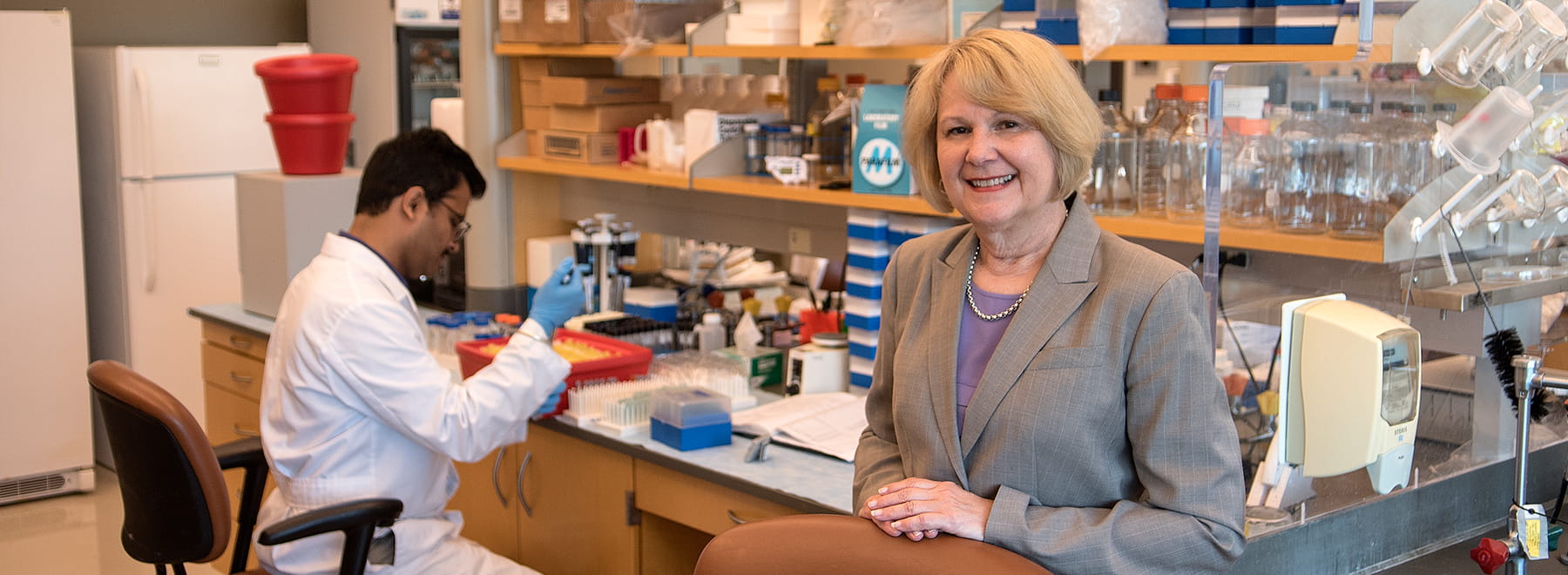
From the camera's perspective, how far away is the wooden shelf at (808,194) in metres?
2.79

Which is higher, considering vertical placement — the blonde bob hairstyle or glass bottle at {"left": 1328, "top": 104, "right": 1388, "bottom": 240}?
the blonde bob hairstyle

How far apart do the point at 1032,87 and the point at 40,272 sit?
4430mm

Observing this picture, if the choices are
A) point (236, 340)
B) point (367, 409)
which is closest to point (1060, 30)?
point (367, 409)

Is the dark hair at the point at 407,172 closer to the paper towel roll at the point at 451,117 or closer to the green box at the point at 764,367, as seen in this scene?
the green box at the point at 764,367

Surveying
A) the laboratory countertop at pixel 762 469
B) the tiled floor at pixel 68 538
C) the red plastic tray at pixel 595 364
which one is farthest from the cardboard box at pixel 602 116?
the tiled floor at pixel 68 538

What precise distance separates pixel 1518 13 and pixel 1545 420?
68cm

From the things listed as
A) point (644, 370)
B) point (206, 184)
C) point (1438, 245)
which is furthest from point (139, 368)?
point (1438, 245)

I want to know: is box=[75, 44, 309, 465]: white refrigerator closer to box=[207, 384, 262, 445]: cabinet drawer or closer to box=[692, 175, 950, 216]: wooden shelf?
box=[207, 384, 262, 445]: cabinet drawer

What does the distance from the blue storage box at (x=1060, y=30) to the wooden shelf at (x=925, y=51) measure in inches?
0.7

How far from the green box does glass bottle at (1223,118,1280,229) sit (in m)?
1.30

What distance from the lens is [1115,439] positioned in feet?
4.93

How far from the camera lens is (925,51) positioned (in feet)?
8.92

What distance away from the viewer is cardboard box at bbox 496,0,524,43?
371cm

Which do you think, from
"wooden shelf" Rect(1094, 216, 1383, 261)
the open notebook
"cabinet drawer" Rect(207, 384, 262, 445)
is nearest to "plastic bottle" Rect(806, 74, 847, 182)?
the open notebook
